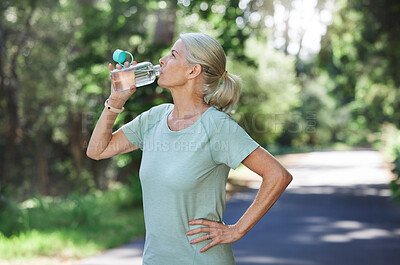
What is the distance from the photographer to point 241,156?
8.23 ft

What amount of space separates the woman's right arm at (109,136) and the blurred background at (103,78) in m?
5.05

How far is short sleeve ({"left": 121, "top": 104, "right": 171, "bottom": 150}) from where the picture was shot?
115 inches

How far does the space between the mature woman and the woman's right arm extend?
0.03 metres

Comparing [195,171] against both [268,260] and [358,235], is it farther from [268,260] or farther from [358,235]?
[358,235]

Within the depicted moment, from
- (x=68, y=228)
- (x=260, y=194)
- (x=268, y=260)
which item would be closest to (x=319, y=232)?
(x=268, y=260)

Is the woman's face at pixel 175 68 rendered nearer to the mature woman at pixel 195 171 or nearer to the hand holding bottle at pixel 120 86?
the mature woman at pixel 195 171

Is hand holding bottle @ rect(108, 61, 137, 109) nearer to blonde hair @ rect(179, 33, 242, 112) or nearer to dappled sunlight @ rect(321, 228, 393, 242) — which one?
blonde hair @ rect(179, 33, 242, 112)

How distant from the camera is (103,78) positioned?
13.1m

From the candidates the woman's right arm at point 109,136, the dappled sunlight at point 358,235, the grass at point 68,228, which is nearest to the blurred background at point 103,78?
the grass at point 68,228

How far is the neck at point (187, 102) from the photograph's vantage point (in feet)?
9.14

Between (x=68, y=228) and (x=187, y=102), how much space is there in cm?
777

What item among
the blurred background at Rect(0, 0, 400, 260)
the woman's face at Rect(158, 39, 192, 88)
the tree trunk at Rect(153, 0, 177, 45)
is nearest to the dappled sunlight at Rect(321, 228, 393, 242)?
the blurred background at Rect(0, 0, 400, 260)

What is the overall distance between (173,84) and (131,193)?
10.1 meters

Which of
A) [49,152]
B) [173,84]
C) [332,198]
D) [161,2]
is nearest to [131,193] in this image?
[161,2]
